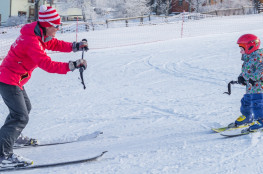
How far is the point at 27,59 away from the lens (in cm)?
386

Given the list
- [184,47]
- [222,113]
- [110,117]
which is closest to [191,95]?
[222,113]

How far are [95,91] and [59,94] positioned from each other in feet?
2.87

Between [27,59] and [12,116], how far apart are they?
0.71m

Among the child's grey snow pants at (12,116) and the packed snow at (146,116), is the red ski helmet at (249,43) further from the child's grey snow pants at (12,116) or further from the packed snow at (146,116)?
the child's grey snow pants at (12,116)

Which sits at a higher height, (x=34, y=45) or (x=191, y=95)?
(x=34, y=45)

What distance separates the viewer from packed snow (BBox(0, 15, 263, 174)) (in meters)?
3.81

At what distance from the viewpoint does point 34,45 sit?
3.71 meters

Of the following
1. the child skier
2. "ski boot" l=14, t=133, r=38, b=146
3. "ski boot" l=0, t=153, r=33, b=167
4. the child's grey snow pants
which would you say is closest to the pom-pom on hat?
the child's grey snow pants

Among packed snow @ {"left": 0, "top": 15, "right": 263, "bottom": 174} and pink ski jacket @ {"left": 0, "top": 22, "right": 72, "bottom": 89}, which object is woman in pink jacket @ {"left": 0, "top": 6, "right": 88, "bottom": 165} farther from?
packed snow @ {"left": 0, "top": 15, "right": 263, "bottom": 174}

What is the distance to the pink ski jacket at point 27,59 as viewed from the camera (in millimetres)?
3701

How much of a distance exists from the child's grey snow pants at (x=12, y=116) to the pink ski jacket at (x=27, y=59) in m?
0.09

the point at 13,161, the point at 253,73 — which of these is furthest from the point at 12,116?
the point at 253,73

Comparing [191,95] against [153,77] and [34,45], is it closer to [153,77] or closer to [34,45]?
[153,77]

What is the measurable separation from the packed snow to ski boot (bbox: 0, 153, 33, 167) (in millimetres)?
204
